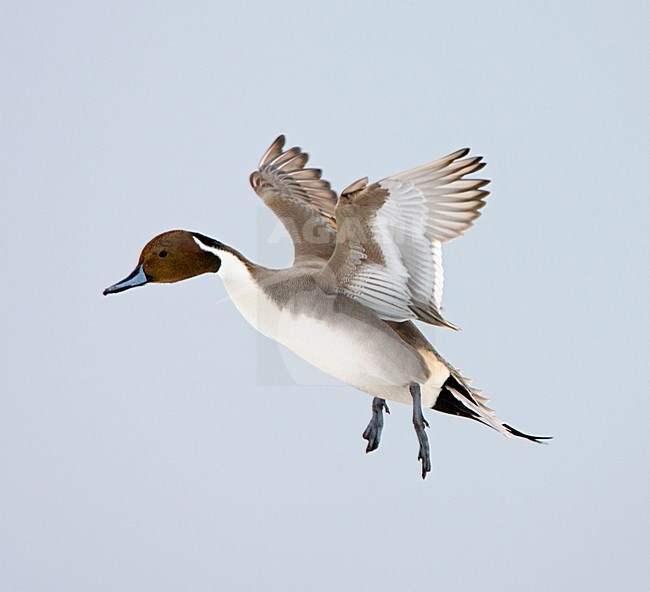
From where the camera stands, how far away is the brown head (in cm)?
271

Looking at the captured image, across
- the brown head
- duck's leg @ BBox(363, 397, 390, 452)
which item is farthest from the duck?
duck's leg @ BBox(363, 397, 390, 452)

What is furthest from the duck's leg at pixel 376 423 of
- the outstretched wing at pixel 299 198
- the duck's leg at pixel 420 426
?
the outstretched wing at pixel 299 198

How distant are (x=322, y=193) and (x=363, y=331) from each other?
0.89 m

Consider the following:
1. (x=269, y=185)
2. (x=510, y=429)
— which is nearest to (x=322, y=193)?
(x=269, y=185)

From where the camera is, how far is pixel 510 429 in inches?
115

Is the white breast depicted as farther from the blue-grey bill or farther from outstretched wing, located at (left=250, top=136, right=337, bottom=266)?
outstretched wing, located at (left=250, top=136, right=337, bottom=266)

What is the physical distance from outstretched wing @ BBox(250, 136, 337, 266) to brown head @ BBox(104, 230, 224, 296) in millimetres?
502

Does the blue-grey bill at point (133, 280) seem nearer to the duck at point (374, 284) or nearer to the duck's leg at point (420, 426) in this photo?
the duck at point (374, 284)

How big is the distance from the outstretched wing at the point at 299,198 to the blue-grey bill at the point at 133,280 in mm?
597

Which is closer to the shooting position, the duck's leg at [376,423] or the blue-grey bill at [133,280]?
the blue-grey bill at [133,280]

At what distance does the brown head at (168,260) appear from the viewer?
106 inches

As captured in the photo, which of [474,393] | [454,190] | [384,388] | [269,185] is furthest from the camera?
[269,185]

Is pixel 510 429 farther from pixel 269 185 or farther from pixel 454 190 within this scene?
pixel 269 185

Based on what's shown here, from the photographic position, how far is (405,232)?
2.75 meters
